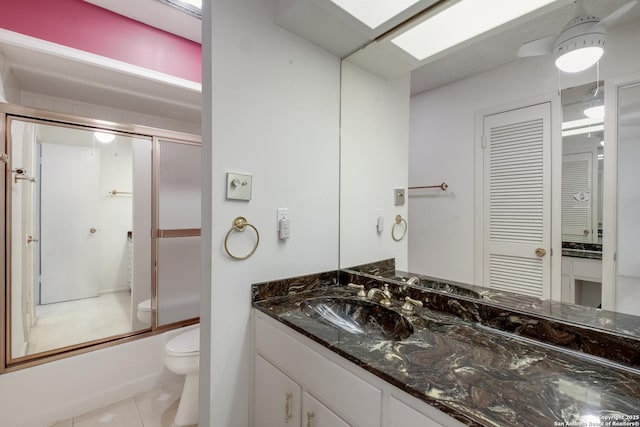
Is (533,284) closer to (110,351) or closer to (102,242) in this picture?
(110,351)

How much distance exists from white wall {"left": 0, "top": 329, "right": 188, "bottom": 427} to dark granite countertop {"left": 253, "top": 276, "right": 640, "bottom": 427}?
1700 mm

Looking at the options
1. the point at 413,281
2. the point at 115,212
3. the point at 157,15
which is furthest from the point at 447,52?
the point at 115,212

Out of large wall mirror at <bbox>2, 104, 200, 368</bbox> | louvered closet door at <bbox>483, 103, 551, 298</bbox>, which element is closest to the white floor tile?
large wall mirror at <bbox>2, 104, 200, 368</bbox>

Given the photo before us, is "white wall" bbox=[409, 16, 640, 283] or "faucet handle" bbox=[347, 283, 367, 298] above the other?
"white wall" bbox=[409, 16, 640, 283]

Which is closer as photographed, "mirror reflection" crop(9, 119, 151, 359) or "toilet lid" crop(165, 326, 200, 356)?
"toilet lid" crop(165, 326, 200, 356)

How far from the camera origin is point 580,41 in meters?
0.84

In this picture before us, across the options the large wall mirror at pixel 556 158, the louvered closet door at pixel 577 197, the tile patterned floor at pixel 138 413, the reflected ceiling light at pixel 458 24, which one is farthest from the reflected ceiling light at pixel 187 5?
the tile patterned floor at pixel 138 413

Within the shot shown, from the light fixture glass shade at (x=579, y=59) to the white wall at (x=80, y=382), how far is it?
2.84 m

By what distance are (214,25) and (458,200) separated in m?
1.27

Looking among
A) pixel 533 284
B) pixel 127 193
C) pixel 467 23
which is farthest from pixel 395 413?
pixel 127 193

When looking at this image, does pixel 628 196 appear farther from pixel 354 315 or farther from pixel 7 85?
pixel 7 85

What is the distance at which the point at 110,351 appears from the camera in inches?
76.2

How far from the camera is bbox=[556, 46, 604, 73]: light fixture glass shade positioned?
0.81 metres

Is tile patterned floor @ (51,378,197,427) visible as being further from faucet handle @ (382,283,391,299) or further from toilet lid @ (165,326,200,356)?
faucet handle @ (382,283,391,299)
